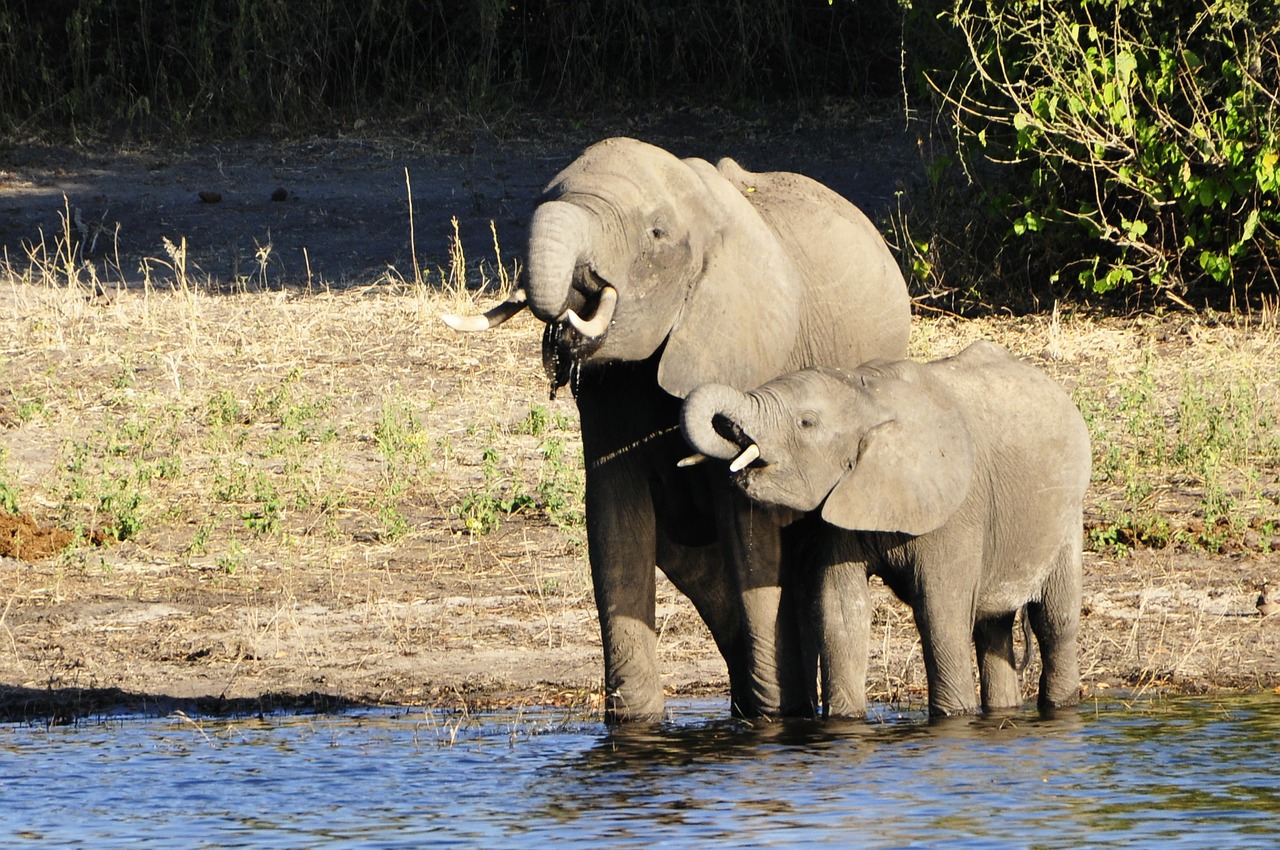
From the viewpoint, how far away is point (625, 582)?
6.98 metres

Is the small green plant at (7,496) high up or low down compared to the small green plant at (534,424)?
down

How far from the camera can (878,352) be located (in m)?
7.12

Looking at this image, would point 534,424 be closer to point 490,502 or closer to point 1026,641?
point 490,502

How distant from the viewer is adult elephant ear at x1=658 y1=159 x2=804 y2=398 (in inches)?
254

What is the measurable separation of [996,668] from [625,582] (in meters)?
1.46

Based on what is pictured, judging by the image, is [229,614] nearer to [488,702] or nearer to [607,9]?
[488,702]

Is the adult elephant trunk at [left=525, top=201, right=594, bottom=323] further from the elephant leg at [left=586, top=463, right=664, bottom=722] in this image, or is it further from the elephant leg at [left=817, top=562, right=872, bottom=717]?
the elephant leg at [left=817, top=562, right=872, bottom=717]

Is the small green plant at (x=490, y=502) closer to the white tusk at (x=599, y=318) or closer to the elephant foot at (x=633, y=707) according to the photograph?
the elephant foot at (x=633, y=707)

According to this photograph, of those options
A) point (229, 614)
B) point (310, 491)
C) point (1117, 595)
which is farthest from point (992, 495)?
point (310, 491)

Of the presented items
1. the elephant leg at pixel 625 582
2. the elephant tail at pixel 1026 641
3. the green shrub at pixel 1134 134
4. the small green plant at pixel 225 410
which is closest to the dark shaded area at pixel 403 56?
the green shrub at pixel 1134 134

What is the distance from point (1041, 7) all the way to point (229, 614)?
6044 mm

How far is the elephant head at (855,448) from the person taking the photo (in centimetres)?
656

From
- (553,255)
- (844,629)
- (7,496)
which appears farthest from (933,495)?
(7,496)

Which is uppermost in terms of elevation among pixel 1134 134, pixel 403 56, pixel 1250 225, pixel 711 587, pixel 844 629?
pixel 403 56
